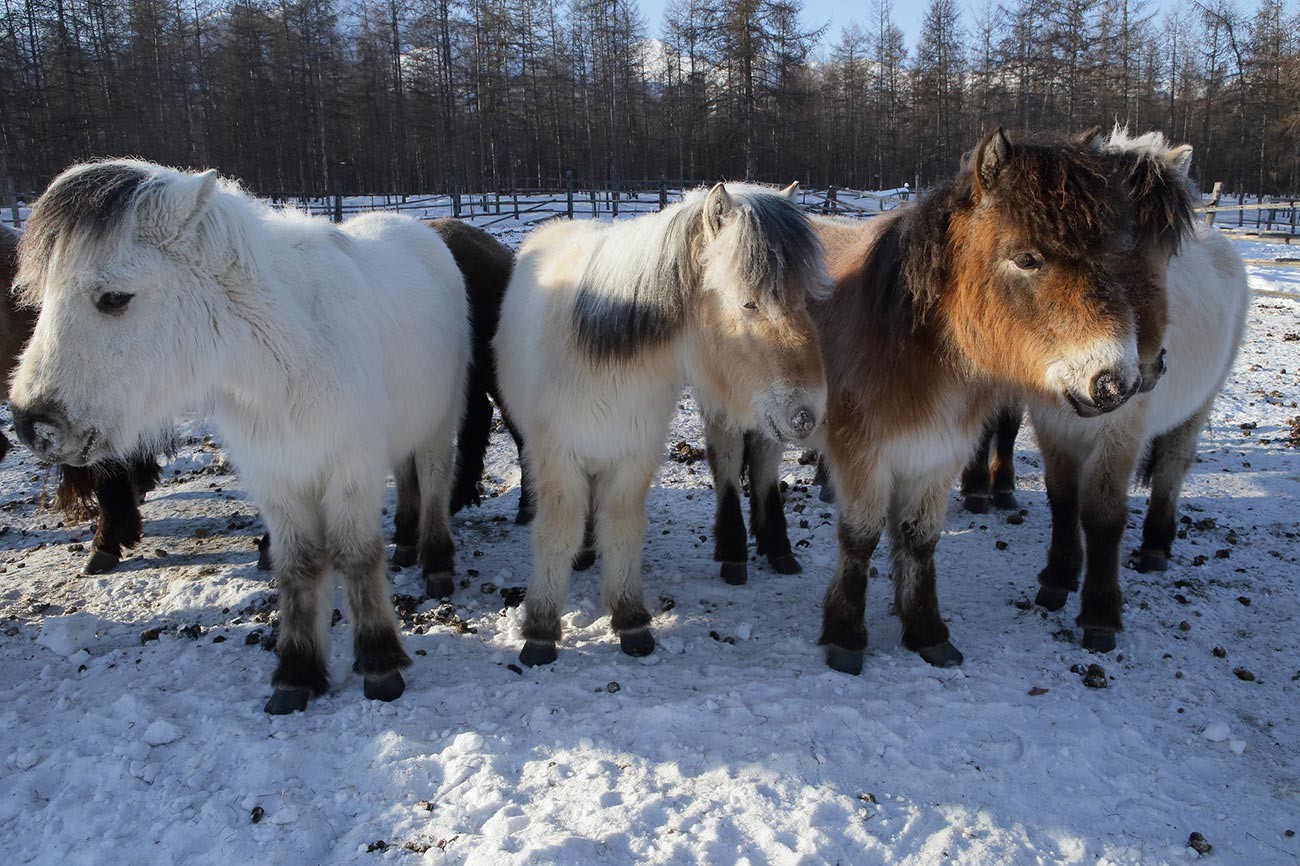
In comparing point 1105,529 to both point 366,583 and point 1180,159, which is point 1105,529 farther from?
point 366,583

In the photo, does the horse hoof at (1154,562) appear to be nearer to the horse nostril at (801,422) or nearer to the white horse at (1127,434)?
the white horse at (1127,434)

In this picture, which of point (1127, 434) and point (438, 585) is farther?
point (438, 585)

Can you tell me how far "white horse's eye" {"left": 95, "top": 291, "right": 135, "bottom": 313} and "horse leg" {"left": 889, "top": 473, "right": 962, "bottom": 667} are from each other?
3447 millimetres

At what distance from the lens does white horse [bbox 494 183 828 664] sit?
10.1 ft

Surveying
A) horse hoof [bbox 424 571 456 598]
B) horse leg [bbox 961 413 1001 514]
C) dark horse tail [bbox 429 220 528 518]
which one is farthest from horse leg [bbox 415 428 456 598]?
horse leg [bbox 961 413 1001 514]

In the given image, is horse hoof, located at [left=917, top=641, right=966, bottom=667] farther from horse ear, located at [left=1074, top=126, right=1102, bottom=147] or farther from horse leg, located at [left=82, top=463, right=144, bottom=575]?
horse leg, located at [left=82, top=463, right=144, bottom=575]

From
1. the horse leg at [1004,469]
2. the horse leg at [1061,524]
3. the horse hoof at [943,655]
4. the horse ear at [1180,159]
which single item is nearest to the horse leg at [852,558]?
the horse hoof at [943,655]

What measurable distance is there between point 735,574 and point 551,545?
148 cm

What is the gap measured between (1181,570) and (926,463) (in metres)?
2.68

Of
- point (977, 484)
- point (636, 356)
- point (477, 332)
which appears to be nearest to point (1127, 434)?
point (977, 484)

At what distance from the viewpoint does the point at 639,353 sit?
136 inches

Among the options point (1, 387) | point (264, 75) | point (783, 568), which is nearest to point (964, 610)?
point (783, 568)

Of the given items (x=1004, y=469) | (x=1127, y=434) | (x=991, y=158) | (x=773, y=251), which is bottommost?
(x=1004, y=469)

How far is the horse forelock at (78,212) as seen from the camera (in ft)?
8.70
